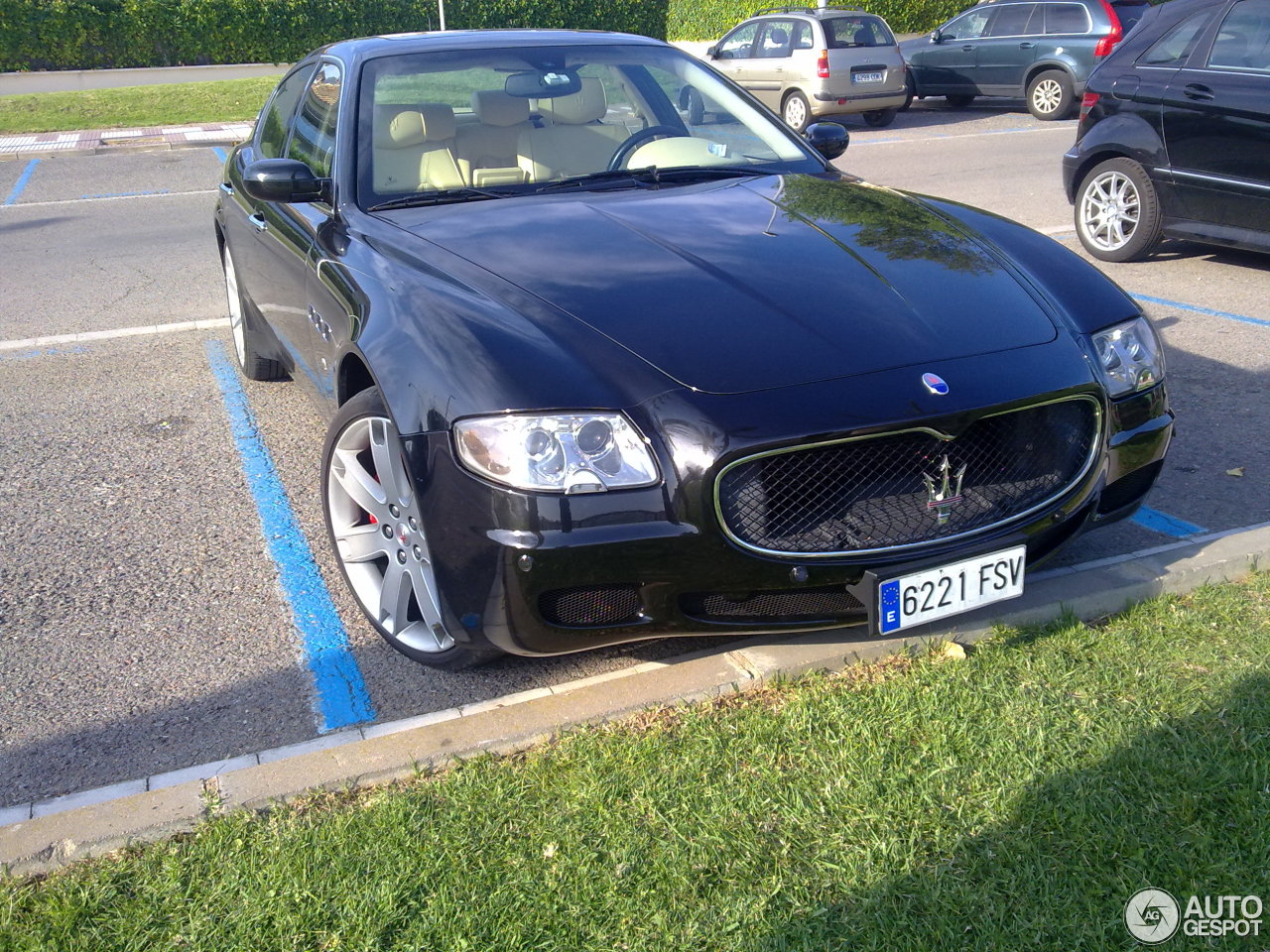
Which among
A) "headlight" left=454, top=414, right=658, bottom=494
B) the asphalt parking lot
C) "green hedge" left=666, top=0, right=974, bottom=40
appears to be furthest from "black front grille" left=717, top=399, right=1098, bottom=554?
"green hedge" left=666, top=0, right=974, bottom=40

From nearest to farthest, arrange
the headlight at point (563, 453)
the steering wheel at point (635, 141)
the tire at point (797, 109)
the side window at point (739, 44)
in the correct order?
the headlight at point (563, 453) < the steering wheel at point (635, 141) < the tire at point (797, 109) < the side window at point (739, 44)

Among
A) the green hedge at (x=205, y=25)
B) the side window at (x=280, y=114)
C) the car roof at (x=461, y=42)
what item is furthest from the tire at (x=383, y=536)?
the green hedge at (x=205, y=25)

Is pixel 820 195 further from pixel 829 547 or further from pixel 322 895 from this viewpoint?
pixel 322 895

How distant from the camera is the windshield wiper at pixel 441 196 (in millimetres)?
3996

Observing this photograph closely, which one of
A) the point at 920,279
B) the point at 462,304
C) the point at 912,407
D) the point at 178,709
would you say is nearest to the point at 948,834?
the point at 912,407

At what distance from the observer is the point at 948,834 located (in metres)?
2.58

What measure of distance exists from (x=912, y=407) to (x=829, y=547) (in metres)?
0.40

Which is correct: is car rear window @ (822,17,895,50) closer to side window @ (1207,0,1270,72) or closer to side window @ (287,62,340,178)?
side window @ (1207,0,1270,72)

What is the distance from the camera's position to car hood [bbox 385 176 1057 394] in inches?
117

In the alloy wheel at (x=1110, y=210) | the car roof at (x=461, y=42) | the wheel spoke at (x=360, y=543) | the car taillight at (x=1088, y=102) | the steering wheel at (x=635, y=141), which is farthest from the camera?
the car taillight at (x=1088, y=102)

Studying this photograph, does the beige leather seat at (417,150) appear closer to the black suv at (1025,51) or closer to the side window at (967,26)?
the black suv at (1025,51)

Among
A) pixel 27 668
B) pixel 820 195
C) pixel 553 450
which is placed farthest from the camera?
pixel 820 195

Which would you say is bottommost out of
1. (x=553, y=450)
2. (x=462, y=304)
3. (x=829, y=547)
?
(x=829, y=547)

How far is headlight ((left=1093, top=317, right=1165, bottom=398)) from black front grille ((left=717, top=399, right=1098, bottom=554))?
0.18 metres
